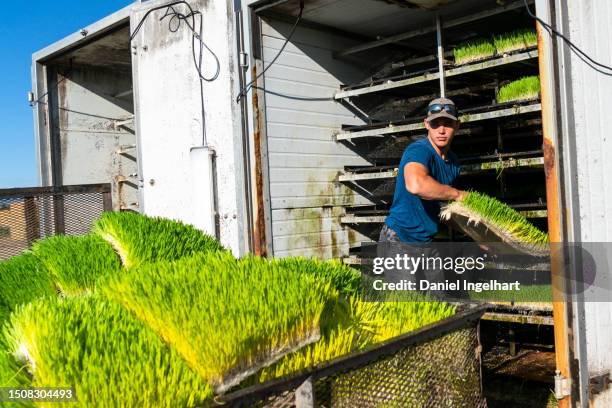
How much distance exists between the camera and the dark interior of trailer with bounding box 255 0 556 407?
4039mm

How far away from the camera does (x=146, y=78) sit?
5.35m

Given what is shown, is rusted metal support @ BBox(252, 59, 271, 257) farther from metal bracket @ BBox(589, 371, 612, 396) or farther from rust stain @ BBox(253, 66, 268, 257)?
metal bracket @ BBox(589, 371, 612, 396)

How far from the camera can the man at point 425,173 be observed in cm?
338

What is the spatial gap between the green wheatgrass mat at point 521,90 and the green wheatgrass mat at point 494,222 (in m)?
1.36

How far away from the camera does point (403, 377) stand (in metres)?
1.80

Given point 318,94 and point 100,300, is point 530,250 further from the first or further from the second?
point 318,94

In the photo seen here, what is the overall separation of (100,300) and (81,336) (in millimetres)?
265

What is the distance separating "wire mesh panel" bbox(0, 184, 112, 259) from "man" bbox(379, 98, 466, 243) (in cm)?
281

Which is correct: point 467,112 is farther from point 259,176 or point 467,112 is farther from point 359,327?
point 359,327

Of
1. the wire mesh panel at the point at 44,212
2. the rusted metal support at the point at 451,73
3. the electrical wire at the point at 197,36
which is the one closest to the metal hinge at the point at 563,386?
the rusted metal support at the point at 451,73

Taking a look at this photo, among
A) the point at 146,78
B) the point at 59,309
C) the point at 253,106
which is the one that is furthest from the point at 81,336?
the point at 146,78

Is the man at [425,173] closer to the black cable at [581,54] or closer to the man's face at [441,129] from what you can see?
the man's face at [441,129]

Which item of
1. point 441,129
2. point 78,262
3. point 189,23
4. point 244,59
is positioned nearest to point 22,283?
point 78,262

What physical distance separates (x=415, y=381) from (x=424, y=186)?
1.57m
